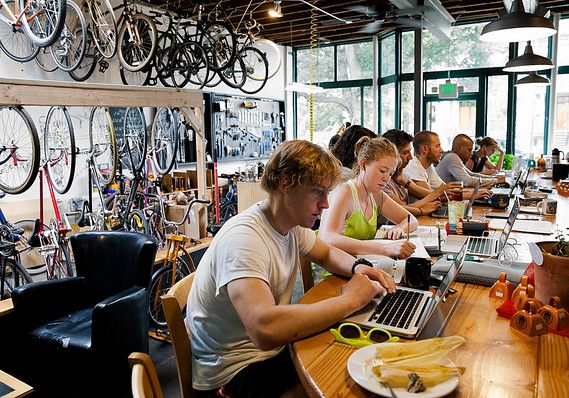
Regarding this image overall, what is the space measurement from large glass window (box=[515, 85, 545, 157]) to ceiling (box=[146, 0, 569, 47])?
1445 mm

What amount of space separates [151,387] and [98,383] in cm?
178

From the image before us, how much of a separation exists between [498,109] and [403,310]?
865 centimetres

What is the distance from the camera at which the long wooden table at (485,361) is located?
1.06 meters

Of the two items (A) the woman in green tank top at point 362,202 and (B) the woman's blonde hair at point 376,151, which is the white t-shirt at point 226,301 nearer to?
(A) the woman in green tank top at point 362,202

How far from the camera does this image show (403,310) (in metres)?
1.49

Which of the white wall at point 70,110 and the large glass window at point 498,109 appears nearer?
the white wall at point 70,110

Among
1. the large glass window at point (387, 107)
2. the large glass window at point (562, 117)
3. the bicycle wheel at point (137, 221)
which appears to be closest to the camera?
the bicycle wheel at point (137, 221)

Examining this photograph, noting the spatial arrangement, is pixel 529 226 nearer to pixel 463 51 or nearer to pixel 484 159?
pixel 484 159

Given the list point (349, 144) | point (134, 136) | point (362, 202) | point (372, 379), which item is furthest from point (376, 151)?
point (134, 136)

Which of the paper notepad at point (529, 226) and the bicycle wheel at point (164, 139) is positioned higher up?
the bicycle wheel at point (164, 139)

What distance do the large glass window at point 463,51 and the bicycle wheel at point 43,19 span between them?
6.56m

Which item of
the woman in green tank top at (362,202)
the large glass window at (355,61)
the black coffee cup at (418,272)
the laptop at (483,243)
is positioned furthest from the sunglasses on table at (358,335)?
the large glass window at (355,61)

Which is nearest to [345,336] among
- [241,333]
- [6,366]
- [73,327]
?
[241,333]

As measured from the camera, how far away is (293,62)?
35.8 feet
